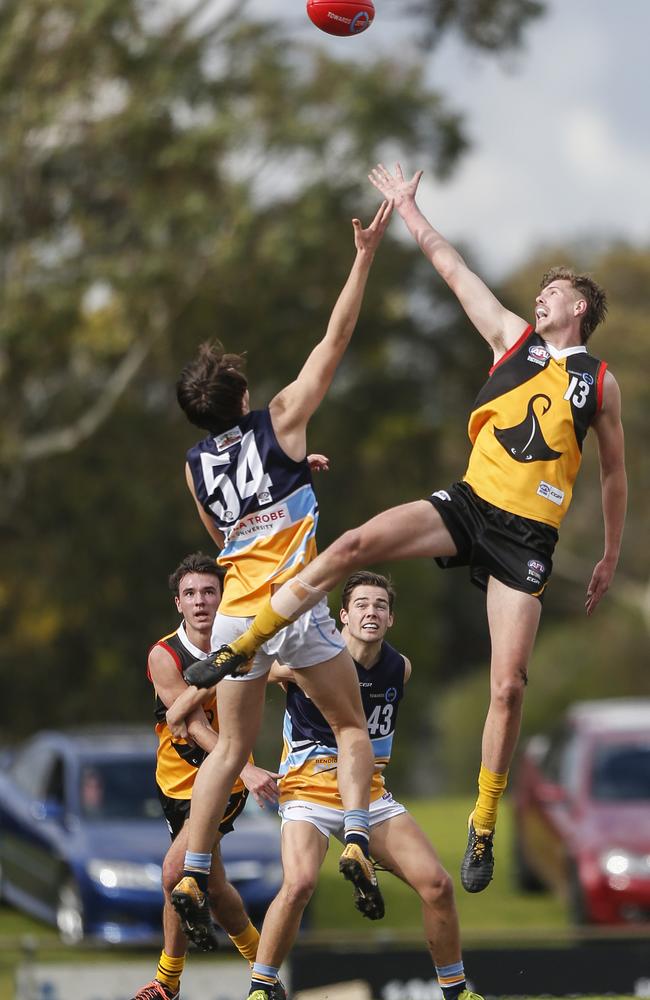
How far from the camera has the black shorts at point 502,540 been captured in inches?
289

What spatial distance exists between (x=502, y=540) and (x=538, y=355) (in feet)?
2.89

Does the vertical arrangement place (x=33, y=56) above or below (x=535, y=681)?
above

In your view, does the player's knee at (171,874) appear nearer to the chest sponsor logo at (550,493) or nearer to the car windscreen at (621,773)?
→ the chest sponsor logo at (550,493)

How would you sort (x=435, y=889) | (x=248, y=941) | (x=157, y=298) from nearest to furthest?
(x=435, y=889) < (x=248, y=941) < (x=157, y=298)

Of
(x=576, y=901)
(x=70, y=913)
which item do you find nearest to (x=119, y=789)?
(x=70, y=913)

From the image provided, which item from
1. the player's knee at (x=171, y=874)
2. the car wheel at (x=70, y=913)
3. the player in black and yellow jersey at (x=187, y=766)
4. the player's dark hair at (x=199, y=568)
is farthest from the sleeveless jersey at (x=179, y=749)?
the car wheel at (x=70, y=913)

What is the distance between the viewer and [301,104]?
2634 cm

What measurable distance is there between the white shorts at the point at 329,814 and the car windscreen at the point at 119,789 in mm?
9317

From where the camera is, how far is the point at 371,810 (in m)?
7.93

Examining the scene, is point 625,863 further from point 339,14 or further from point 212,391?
point 212,391

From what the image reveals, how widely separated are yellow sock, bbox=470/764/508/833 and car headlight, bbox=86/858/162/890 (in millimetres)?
9120

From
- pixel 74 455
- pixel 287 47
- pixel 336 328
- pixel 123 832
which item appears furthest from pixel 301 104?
pixel 336 328

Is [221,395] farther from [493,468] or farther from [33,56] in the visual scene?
[33,56]

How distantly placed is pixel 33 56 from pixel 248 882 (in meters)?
14.5
